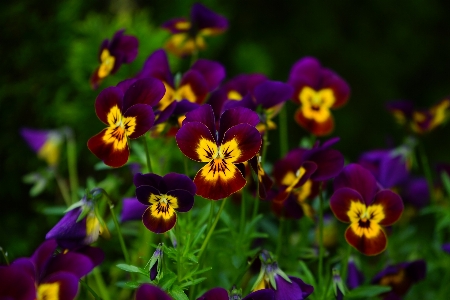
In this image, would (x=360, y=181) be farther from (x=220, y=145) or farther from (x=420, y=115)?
(x=420, y=115)

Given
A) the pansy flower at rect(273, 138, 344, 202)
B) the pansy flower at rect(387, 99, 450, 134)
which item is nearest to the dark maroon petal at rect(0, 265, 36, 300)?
the pansy flower at rect(273, 138, 344, 202)

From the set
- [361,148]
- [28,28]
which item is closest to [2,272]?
[28,28]

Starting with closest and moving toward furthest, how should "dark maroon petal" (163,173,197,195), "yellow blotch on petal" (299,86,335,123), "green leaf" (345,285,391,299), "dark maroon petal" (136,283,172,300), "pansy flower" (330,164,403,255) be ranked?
"dark maroon petal" (136,283,172,300) < "dark maroon petal" (163,173,197,195) < "pansy flower" (330,164,403,255) < "green leaf" (345,285,391,299) < "yellow blotch on petal" (299,86,335,123)

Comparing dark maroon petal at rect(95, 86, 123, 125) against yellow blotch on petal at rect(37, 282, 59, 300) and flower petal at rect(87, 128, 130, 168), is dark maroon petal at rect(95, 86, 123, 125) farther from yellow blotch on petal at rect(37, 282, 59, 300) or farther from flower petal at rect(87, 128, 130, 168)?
yellow blotch on petal at rect(37, 282, 59, 300)

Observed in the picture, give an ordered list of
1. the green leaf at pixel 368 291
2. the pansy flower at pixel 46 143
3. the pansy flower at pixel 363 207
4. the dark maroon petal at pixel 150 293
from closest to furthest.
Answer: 1. the dark maroon petal at pixel 150 293
2. the pansy flower at pixel 363 207
3. the green leaf at pixel 368 291
4. the pansy flower at pixel 46 143

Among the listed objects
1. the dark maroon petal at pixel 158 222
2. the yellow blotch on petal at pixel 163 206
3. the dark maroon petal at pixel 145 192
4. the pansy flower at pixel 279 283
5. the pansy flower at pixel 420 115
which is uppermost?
the dark maroon petal at pixel 145 192

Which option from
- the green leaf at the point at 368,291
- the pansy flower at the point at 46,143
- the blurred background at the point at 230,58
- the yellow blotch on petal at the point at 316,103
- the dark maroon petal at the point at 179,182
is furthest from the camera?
the blurred background at the point at 230,58

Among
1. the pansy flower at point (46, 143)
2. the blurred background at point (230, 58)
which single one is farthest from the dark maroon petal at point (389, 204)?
the pansy flower at point (46, 143)

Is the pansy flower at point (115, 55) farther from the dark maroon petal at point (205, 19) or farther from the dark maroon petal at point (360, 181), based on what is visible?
the dark maroon petal at point (360, 181)
